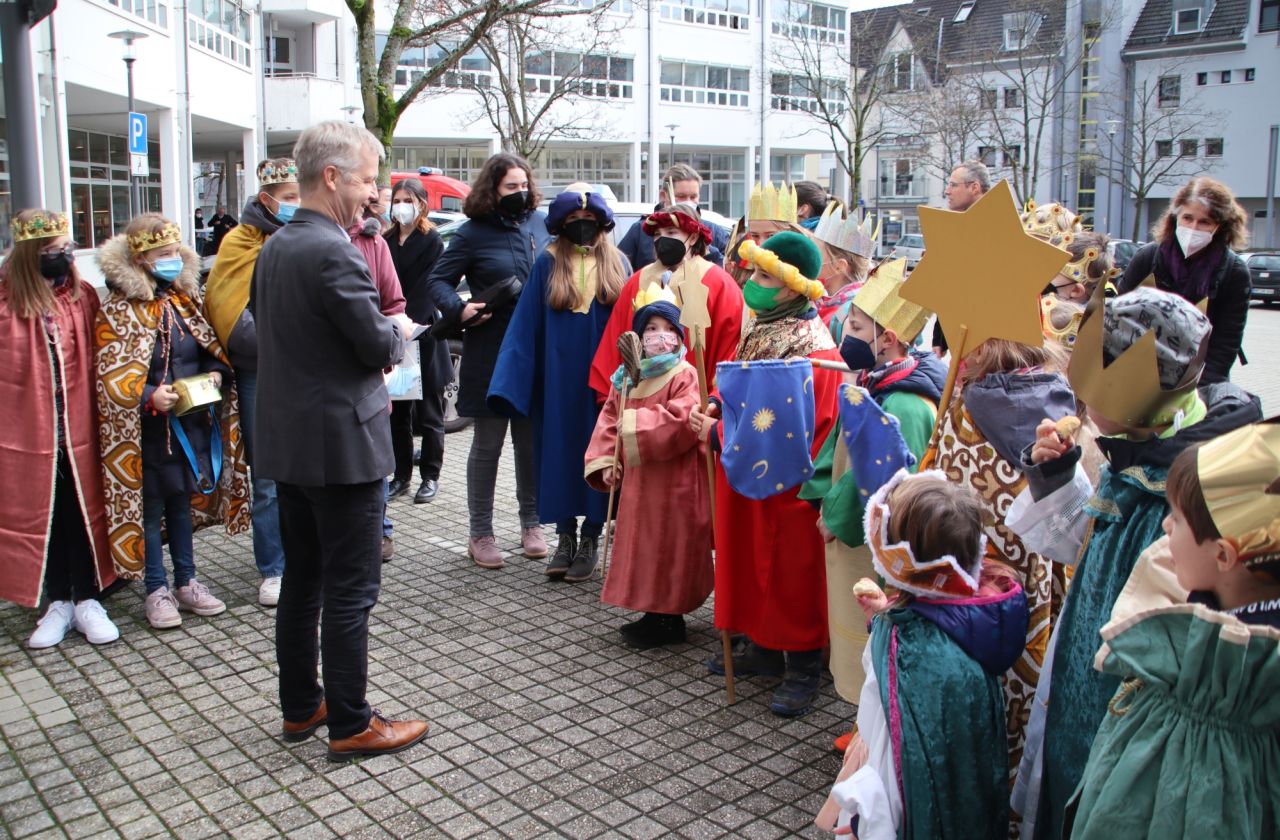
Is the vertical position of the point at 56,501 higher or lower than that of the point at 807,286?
lower

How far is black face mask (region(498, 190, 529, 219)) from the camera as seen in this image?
6.11 metres

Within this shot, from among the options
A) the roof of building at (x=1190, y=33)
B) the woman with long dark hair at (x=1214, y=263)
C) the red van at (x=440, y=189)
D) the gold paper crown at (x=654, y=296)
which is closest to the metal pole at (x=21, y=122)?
the gold paper crown at (x=654, y=296)

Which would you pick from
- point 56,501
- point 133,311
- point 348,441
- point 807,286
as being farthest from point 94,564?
point 807,286

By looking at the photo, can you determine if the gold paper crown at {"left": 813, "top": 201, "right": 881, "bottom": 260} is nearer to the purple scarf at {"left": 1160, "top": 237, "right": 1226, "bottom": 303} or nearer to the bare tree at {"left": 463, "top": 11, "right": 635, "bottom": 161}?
the purple scarf at {"left": 1160, "top": 237, "right": 1226, "bottom": 303}

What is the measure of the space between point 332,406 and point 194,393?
1.81 metres

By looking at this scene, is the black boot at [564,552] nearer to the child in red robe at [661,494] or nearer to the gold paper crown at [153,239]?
the child in red robe at [661,494]

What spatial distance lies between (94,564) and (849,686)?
3405 millimetres

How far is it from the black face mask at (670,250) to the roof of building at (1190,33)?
150ft

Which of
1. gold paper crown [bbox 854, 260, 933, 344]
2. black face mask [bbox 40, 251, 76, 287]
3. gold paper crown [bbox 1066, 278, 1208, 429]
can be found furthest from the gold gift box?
gold paper crown [bbox 1066, 278, 1208, 429]

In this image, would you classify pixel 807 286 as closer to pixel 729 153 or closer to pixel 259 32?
pixel 259 32

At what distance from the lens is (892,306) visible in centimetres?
368

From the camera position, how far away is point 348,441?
370cm

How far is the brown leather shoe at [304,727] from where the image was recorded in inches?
159

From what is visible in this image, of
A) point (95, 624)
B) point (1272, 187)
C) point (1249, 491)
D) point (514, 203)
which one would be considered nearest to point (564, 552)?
point (514, 203)
